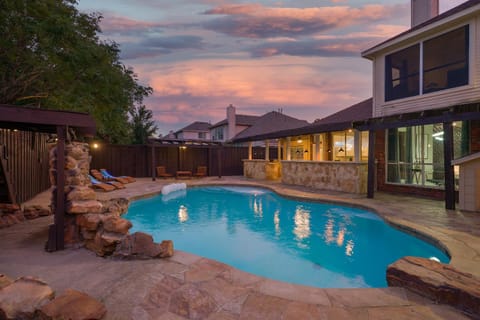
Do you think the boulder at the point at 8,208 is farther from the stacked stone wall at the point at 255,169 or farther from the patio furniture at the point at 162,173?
the stacked stone wall at the point at 255,169

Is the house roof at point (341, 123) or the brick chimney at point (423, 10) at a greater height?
the brick chimney at point (423, 10)

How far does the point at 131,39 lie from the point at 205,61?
4.40m

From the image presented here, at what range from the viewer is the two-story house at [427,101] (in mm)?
7520

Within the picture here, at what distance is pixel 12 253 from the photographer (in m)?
3.73

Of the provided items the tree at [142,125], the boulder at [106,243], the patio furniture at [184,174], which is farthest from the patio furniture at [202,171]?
the boulder at [106,243]

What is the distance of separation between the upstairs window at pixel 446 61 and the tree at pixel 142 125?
66.1 ft

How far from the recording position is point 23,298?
7.54ft

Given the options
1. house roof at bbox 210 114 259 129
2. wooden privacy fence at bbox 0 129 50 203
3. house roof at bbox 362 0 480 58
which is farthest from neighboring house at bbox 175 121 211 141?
house roof at bbox 362 0 480 58

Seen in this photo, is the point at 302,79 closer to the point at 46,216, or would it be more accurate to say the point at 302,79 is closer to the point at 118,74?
the point at 118,74

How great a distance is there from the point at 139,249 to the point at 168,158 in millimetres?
14233

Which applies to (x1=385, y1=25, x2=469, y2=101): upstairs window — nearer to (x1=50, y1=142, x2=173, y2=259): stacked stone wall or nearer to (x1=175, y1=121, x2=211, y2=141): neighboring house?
(x1=50, y1=142, x2=173, y2=259): stacked stone wall

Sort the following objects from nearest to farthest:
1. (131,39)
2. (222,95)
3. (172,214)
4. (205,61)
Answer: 1. (172,214)
2. (131,39)
3. (205,61)
4. (222,95)

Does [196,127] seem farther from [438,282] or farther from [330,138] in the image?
[438,282]

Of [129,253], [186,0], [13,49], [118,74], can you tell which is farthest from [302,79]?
[129,253]
